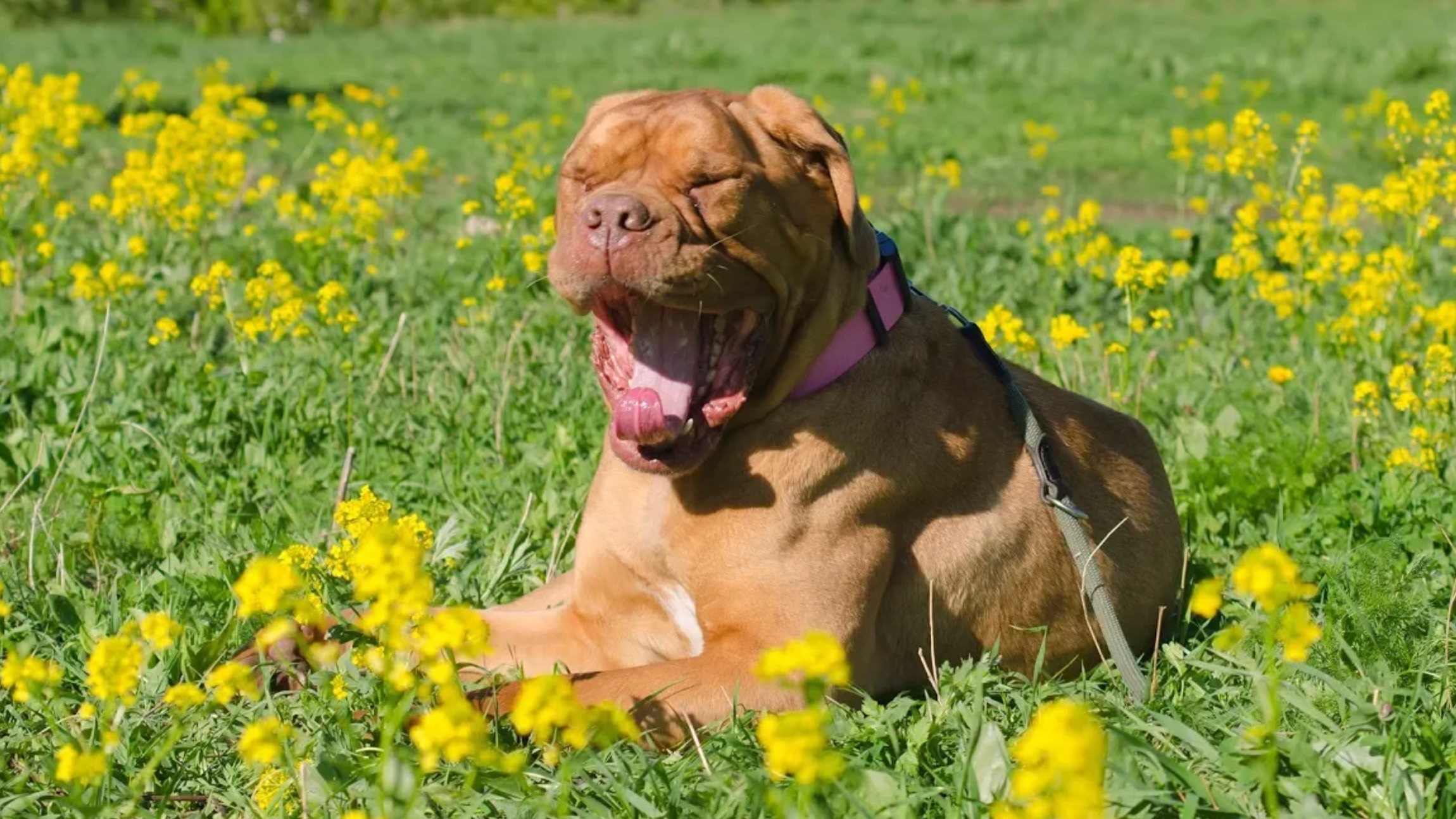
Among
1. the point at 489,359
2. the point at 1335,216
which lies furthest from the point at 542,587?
the point at 1335,216

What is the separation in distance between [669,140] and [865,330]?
2.05 feet

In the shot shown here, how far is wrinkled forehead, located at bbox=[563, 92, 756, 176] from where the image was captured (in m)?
3.54

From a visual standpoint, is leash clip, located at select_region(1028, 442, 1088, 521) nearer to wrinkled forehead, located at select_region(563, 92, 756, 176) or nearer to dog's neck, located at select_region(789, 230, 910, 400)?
dog's neck, located at select_region(789, 230, 910, 400)

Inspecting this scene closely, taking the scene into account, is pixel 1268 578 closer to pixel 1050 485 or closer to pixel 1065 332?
pixel 1050 485

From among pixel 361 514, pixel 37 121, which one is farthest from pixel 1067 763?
pixel 37 121

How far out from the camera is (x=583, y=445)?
17.0 feet

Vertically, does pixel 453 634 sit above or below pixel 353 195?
above

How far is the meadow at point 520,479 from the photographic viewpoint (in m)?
2.79

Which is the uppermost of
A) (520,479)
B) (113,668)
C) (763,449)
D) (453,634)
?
(453,634)

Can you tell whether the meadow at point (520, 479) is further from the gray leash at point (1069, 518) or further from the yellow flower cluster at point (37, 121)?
the gray leash at point (1069, 518)

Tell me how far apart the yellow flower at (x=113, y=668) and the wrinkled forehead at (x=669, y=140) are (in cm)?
161

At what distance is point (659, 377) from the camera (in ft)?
12.0

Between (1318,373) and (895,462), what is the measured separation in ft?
9.16

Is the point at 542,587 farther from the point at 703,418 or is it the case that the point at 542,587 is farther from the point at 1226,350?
the point at 1226,350
